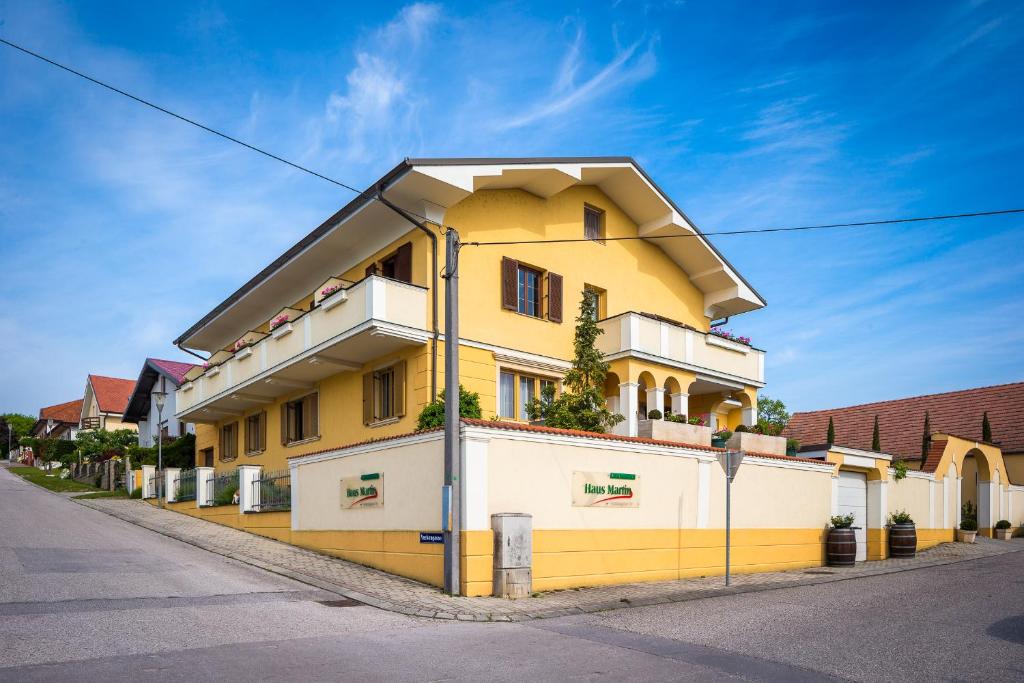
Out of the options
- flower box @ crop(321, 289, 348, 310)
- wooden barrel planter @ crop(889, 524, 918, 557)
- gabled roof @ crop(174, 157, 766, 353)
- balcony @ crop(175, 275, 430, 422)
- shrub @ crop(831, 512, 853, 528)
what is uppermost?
gabled roof @ crop(174, 157, 766, 353)

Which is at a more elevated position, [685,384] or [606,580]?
[685,384]

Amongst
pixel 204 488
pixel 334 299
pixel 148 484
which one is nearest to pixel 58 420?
pixel 148 484

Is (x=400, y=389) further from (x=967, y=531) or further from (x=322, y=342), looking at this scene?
(x=967, y=531)

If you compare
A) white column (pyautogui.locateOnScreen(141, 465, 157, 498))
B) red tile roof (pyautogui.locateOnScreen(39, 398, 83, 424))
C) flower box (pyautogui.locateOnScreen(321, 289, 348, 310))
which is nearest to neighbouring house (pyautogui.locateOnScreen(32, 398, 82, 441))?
red tile roof (pyautogui.locateOnScreen(39, 398, 83, 424))

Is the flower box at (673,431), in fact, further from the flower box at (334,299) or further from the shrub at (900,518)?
the flower box at (334,299)

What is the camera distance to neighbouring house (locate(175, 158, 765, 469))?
18938mm

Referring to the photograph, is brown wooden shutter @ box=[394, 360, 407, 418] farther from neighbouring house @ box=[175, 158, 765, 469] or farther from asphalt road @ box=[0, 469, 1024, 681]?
asphalt road @ box=[0, 469, 1024, 681]

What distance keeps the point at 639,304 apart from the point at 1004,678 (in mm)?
17076

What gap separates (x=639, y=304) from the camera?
2430 cm

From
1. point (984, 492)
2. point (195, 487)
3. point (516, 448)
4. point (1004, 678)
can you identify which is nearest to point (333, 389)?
point (195, 487)

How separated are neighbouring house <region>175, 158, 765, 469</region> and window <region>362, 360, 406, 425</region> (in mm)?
49

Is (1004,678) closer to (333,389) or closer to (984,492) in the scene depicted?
(333,389)

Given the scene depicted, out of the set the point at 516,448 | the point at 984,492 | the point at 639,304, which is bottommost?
the point at 984,492

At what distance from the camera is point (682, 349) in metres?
22.5
